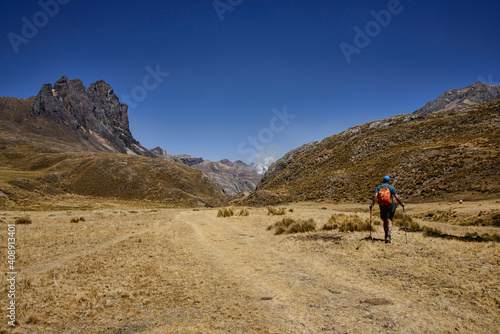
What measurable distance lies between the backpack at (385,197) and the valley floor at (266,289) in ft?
5.04

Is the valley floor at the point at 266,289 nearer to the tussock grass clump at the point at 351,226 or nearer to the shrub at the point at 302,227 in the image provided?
the tussock grass clump at the point at 351,226

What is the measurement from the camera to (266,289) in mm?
6164

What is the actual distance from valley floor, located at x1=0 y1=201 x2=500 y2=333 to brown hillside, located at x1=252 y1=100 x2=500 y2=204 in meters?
33.4

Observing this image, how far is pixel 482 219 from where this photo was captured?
1728 centimetres

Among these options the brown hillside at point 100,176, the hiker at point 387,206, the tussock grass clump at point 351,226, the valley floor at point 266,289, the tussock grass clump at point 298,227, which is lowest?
the valley floor at point 266,289

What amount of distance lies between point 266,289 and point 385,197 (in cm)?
664

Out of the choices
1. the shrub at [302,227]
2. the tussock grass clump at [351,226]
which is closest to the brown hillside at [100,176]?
the shrub at [302,227]

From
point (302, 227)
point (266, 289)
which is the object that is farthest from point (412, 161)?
point (266, 289)

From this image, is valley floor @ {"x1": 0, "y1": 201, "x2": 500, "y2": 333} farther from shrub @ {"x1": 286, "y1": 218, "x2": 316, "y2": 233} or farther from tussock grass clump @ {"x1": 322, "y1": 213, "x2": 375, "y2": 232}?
shrub @ {"x1": 286, "y1": 218, "x2": 316, "y2": 233}

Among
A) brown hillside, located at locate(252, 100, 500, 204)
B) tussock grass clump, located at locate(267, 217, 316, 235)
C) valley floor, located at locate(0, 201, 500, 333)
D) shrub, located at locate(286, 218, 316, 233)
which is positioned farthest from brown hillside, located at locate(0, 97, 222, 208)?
valley floor, located at locate(0, 201, 500, 333)

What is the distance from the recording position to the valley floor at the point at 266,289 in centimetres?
453

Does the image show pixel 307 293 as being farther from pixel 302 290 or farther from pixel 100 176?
pixel 100 176

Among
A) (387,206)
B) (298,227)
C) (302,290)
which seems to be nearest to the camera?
(302,290)

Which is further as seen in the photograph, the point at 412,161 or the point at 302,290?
the point at 412,161
